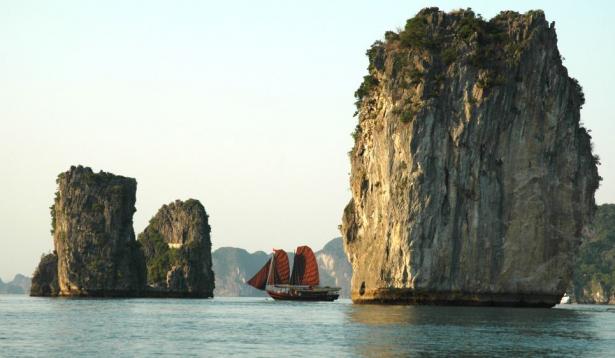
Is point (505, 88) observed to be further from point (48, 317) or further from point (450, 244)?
point (48, 317)

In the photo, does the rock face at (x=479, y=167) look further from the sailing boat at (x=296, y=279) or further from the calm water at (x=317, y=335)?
the sailing boat at (x=296, y=279)

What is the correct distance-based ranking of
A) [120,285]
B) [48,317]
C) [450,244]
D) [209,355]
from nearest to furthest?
[209,355] → [48,317] → [450,244] → [120,285]

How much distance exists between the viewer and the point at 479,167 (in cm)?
10650

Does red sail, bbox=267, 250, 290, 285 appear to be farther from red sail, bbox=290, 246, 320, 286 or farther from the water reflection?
the water reflection

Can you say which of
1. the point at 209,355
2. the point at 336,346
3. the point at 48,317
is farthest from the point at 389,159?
the point at 209,355

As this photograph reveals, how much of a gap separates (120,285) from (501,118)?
96.7 meters

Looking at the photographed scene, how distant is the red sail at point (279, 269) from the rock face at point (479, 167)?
67.6 meters

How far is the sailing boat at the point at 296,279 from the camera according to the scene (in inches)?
6757

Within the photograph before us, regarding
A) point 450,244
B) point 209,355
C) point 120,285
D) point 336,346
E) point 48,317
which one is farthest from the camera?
point 120,285

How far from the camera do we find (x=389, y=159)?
109 meters

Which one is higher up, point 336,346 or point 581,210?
point 581,210

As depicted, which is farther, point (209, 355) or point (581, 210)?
point (581, 210)

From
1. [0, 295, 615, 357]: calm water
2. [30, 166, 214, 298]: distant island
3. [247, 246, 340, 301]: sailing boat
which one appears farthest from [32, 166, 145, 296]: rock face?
[0, 295, 615, 357]: calm water

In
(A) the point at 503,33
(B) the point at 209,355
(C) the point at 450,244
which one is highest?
(A) the point at 503,33
